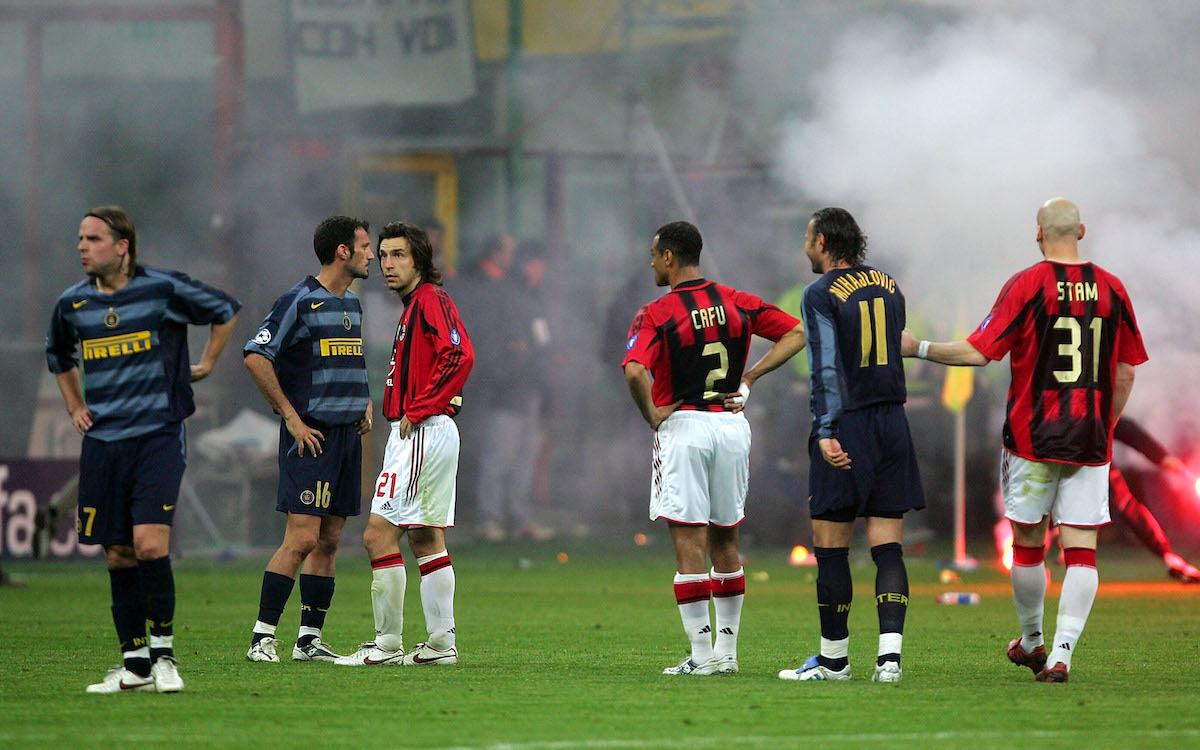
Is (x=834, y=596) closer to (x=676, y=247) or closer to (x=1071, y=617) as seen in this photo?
(x=1071, y=617)

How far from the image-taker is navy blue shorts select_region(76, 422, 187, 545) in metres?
6.94

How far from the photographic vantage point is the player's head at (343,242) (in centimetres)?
845

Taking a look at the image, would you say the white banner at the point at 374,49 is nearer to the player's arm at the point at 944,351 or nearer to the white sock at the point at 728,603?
the white sock at the point at 728,603

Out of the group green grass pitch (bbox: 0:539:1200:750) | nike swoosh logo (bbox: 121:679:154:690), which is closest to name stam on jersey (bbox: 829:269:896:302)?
green grass pitch (bbox: 0:539:1200:750)

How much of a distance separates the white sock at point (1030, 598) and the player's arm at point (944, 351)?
0.98 m

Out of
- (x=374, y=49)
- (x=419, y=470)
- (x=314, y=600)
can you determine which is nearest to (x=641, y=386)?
(x=419, y=470)

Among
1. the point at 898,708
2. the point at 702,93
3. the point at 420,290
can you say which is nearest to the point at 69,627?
the point at 420,290

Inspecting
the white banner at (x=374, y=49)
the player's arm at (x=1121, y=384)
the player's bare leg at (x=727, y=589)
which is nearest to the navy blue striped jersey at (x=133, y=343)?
the player's bare leg at (x=727, y=589)

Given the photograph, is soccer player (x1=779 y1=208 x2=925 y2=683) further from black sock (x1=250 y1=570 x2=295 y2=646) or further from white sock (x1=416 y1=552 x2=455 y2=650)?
black sock (x1=250 y1=570 x2=295 y2=646)

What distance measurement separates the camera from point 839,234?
756 cm

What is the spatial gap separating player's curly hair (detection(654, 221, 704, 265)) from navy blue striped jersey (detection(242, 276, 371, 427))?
1.67m

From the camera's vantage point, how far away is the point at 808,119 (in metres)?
17.4

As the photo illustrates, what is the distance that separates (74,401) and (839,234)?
3336mm

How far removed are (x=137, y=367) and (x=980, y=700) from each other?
12.0ft
